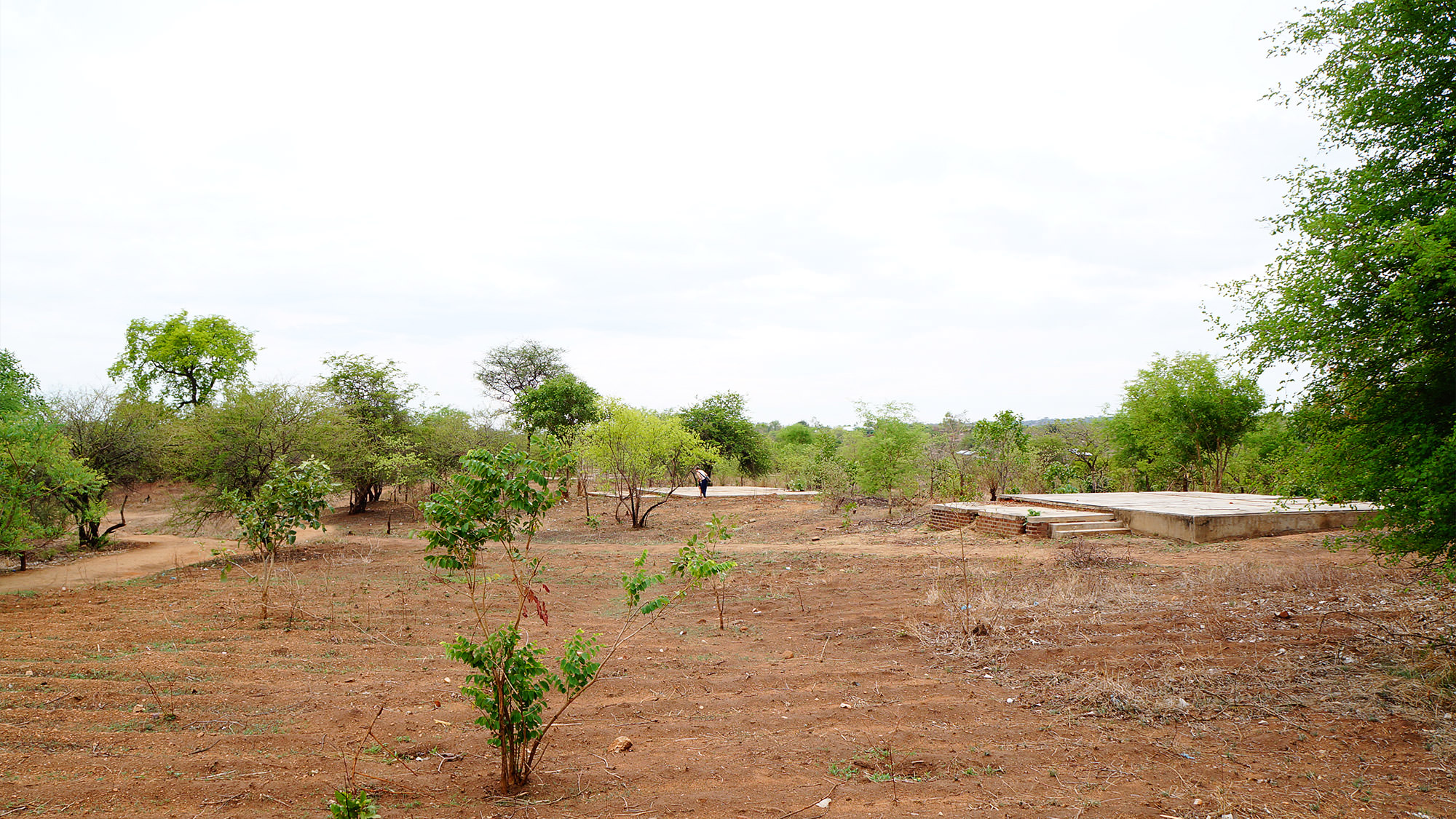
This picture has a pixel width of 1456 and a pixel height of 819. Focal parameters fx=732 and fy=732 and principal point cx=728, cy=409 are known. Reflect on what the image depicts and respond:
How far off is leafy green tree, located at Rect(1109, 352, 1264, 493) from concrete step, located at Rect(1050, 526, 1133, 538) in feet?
18.4

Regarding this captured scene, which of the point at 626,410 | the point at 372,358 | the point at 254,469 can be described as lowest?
the point at 254,469

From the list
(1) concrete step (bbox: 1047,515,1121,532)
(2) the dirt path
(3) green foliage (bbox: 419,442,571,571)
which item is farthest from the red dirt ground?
(1) concrete step (bbox: 1047,515,1121,532)

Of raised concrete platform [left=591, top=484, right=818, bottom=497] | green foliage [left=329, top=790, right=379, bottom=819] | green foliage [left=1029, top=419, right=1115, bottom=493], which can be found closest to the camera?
green foliage [left=329, top=790, right=379, bottom=819]

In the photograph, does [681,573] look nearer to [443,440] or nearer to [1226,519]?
[1226,519]

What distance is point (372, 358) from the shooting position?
24.3 metres

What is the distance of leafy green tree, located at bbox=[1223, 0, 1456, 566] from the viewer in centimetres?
462

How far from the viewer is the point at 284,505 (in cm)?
904

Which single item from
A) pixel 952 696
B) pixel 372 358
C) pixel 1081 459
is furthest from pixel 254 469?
pixel 1081 459

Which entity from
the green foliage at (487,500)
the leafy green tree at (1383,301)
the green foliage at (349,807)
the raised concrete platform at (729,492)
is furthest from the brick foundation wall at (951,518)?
the green foliage at (349,807)

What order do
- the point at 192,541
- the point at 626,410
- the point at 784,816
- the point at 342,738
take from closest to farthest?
the point at 784,816
the point at 342,738
the point at 192,541
the point at 626,410

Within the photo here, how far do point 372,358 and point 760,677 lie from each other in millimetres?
22399

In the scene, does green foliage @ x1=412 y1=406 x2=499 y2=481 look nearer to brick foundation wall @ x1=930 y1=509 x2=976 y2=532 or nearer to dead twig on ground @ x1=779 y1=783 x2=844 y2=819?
brick foundation wall @ x1=930 y1=509 x2=976 y2=532

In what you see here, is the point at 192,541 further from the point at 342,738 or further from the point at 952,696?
the point at 952,696

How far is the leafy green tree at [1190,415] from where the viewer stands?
703 inches
